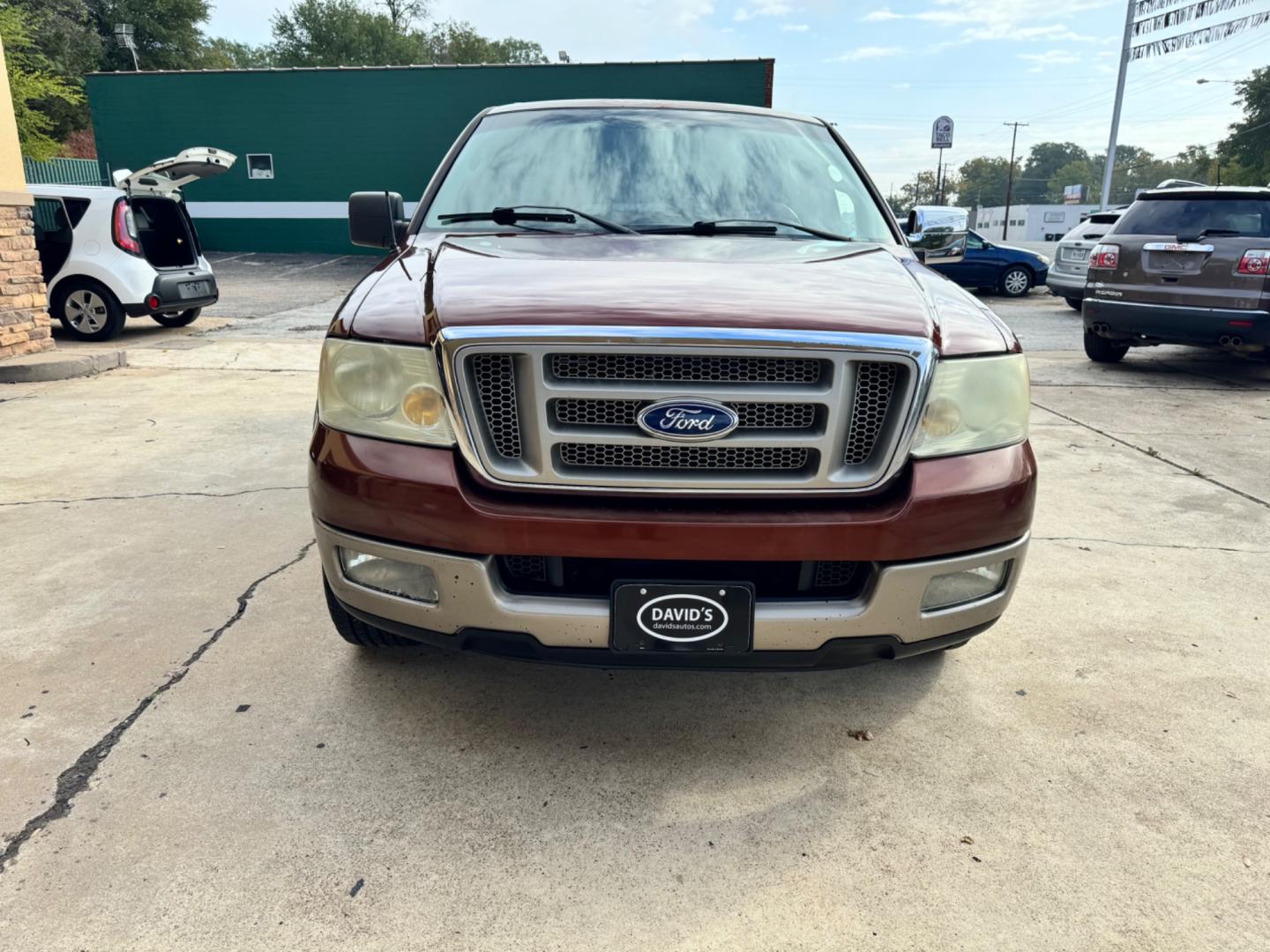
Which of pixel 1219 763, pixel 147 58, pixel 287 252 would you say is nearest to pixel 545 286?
pixel 1219 763

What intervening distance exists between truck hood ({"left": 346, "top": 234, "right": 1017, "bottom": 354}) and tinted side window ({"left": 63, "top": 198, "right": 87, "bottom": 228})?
8.54 meters

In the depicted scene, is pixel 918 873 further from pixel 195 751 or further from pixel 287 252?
pixel 287 252

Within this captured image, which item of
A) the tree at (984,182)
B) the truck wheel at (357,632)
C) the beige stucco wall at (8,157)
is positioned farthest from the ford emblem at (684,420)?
the tree at (984,182)

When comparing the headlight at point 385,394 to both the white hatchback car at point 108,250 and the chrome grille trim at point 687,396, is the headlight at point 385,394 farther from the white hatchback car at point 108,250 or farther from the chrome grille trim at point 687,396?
the white hatchback car at point 108,250

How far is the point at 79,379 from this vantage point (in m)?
7.57

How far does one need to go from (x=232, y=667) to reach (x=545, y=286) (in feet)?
5.20

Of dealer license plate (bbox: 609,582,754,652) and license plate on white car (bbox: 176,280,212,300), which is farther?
license plate on white car (bbox: 176,280,212,300)

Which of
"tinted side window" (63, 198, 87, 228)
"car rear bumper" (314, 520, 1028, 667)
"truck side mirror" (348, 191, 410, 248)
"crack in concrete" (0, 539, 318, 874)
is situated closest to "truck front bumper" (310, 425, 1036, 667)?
"car rear bumper" (314, 520, 1028, 667)

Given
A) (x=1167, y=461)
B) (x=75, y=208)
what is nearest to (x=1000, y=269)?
(x=1167, y=461)

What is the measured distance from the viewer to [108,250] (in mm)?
9352

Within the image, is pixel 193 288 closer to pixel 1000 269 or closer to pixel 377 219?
pixel 377 219

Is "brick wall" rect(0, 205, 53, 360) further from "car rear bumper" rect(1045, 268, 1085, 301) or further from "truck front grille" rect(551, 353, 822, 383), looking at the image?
"car rear bumper" rect(1045, 268, 1085, 301)

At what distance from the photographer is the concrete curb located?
7.32 metres

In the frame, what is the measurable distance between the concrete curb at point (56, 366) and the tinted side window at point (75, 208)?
1951 mm
